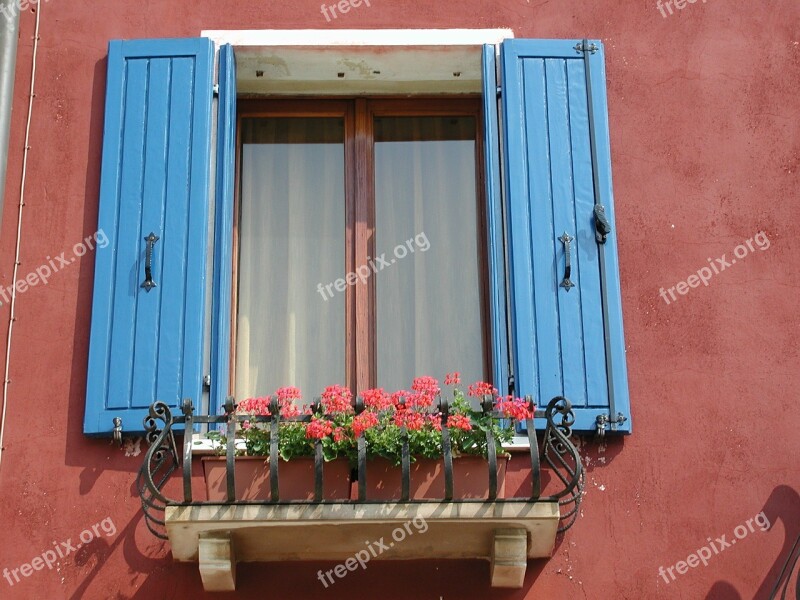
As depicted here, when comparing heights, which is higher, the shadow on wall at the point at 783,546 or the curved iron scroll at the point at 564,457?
the curved iron scroll at the point at 564,457

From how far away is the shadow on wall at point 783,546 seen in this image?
5488mm

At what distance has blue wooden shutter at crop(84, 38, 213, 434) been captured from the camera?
18.8ft

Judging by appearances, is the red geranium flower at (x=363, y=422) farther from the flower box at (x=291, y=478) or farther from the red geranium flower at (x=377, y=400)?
the flower box at (x=291, y=478)

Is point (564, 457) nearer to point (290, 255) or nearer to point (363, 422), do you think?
point (363, 422)

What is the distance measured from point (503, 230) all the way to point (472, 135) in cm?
81

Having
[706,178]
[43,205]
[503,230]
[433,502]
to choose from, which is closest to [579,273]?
[503,230]
